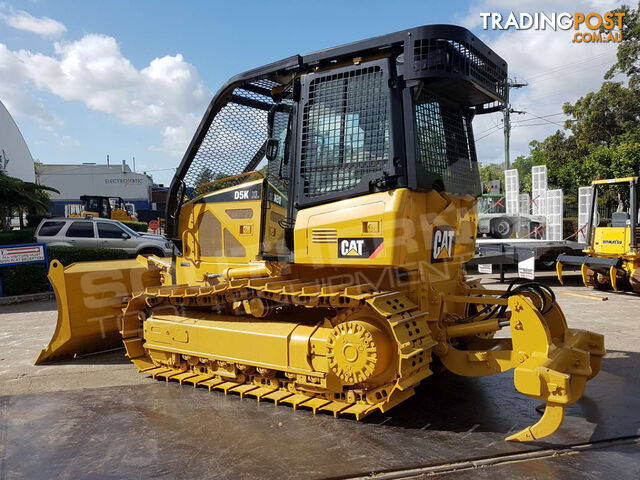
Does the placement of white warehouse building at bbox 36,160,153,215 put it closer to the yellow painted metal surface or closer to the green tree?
the green tree

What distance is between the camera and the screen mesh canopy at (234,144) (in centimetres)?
519

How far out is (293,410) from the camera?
14.5 ft

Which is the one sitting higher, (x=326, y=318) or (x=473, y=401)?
(x=326, y=318)

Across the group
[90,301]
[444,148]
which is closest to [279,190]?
[444,148]

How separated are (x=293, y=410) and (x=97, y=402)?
1987mm

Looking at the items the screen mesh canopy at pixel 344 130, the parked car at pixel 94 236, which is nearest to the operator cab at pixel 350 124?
the screen mesh canopy at pixel 344 130

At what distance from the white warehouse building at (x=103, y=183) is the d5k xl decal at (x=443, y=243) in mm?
53371

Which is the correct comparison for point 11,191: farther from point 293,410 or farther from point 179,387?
point 293,410

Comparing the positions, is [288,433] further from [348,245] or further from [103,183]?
[103,183]

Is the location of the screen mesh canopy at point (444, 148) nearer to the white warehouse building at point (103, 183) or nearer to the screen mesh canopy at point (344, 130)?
the screen mesh canopy at point (344, 130)

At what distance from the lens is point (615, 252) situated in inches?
442

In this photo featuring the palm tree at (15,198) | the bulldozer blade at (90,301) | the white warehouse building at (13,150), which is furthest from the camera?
the white warehouse building at (13,150)

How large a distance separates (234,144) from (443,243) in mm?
2560

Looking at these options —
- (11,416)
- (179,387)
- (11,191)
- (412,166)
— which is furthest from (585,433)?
(11,191)
